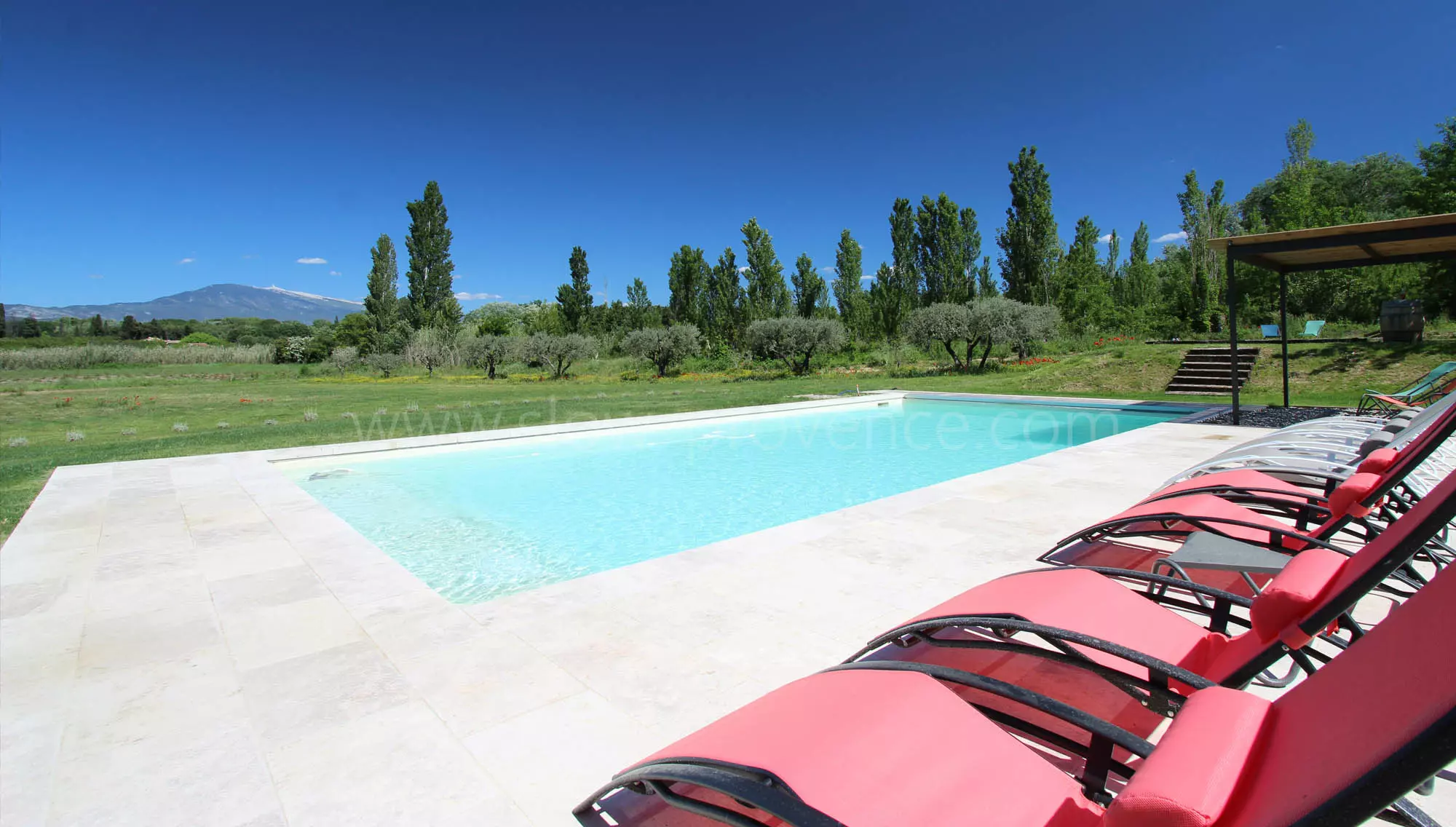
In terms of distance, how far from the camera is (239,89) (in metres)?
26.1

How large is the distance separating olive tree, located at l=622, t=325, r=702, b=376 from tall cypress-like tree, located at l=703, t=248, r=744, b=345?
2985 mm

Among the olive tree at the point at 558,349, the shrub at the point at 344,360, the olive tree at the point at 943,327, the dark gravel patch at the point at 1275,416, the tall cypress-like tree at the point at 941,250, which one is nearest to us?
the dark gravel patch at the point at 1275,416

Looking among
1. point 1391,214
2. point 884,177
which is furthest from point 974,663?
point 1391,214

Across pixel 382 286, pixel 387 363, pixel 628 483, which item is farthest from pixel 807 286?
pixel 628 483

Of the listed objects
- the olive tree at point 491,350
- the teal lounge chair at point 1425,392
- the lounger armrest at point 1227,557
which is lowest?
the lounger armrest at point 1227,557

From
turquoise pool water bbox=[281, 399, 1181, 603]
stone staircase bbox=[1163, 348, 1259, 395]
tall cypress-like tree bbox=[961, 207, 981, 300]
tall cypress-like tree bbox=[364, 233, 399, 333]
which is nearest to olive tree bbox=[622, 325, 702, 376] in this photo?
tall cypress-like tree bbox=[961, 207, 981, 300]

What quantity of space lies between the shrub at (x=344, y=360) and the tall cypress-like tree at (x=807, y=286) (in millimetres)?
23558

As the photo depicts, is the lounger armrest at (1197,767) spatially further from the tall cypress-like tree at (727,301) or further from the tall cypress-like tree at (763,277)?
the tall cypress-like tree at (727,301)

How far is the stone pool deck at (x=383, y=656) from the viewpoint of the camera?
1869mm

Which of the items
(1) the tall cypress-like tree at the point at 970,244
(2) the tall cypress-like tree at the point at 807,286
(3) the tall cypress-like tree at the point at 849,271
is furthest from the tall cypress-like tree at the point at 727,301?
(1) the tall cypress-like tree at the point at 970,244

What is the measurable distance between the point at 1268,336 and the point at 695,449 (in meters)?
17.0

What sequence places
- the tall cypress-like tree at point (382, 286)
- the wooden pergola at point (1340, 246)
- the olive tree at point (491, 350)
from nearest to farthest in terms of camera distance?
the wooden pergola at point (1340, 246) → the olive tree at point (491, 350) → the tall cypress-like tree at point (382, 286)

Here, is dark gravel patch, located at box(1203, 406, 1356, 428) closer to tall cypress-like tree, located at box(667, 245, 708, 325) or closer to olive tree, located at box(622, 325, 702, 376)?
olive tree, located at box(622, 325, 702, 376)

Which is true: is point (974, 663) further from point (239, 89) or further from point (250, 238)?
point (250, 238)
